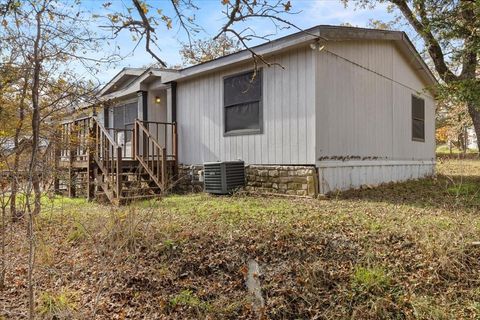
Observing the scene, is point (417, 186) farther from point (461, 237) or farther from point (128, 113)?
point (128, 113)

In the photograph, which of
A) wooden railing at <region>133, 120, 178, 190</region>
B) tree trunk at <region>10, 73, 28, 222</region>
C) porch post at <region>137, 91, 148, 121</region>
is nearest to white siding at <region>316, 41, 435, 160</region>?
wooden railing at <region>133, 120, 178, 190</region>

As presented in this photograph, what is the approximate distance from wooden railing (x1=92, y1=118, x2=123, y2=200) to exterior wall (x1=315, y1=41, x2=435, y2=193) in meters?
3.65

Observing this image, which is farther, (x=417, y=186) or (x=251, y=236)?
(x=417, y=186)

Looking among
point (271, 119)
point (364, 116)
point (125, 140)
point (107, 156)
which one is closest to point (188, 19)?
point (271, 119)

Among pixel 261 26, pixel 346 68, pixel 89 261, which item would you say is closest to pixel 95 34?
pixel 261 26

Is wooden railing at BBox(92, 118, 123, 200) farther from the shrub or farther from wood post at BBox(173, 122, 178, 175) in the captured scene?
the shrub

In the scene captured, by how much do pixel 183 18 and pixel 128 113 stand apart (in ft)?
27.4

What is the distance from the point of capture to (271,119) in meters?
7.17

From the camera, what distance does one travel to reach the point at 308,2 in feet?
14.5

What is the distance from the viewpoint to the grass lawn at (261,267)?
3.01 m

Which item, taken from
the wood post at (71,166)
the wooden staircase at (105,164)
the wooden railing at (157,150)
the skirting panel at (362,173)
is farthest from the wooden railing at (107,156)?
the skirting panel at (362,173)

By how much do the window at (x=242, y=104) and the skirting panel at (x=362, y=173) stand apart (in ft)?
5.25

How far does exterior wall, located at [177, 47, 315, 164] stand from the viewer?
667cm

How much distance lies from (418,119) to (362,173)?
12.1 feet
